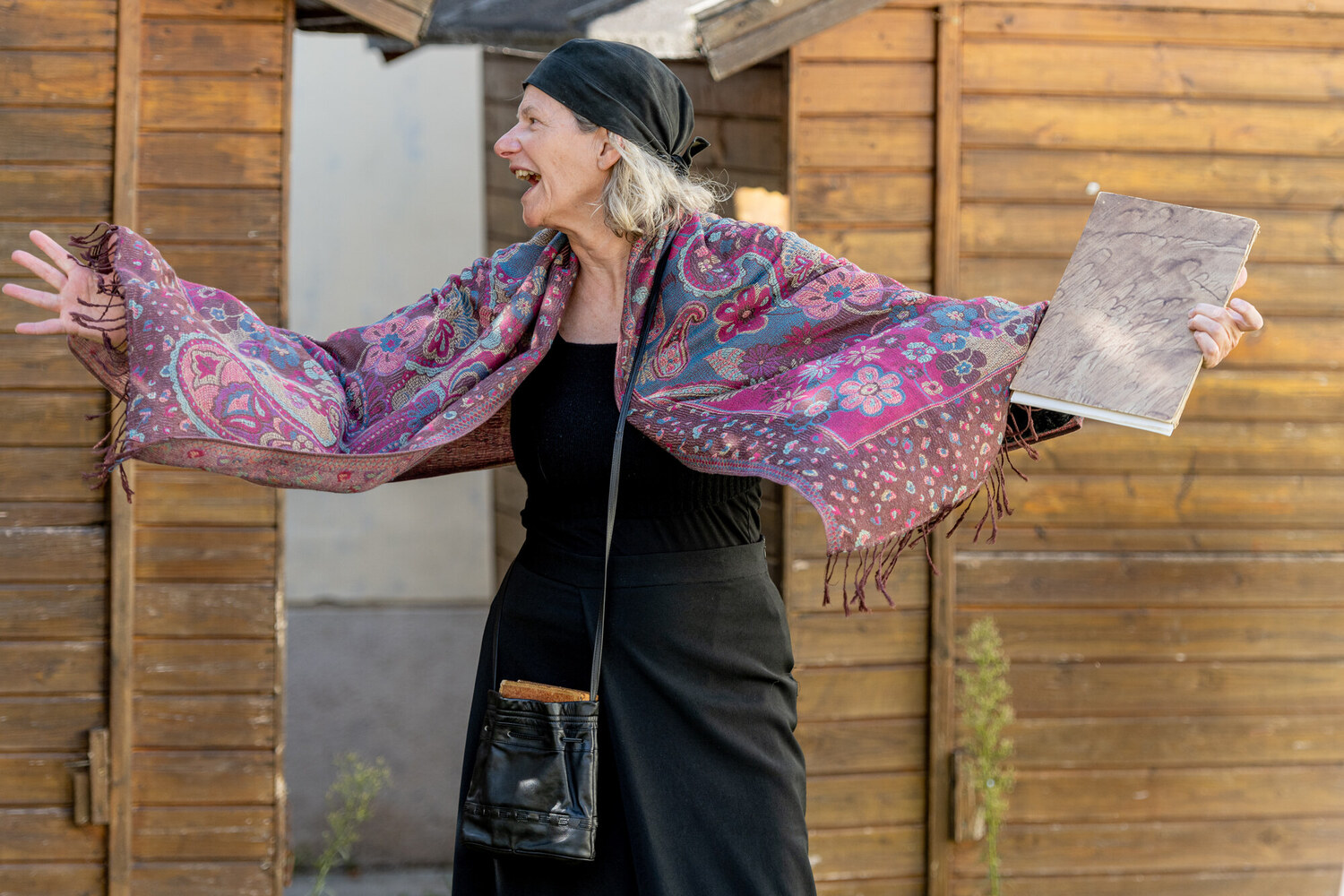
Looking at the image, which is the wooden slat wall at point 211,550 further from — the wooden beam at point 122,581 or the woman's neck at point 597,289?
the woman's neck at point 597,289

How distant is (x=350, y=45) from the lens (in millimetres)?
7168

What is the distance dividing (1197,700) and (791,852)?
197 cm

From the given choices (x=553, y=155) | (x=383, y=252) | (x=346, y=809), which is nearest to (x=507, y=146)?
(x=553, y=155)

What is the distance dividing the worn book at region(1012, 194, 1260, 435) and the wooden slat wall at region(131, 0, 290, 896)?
215cm

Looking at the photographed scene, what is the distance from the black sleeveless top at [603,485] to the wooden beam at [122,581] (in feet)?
5.28

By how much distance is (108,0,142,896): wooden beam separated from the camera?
356 centimetres

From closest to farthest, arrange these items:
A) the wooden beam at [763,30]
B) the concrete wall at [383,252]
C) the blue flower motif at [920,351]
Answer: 1. the blue flower motif at [920,351]
2. the wooden beam at [763,30]
3. the concrete wall at [383,252]

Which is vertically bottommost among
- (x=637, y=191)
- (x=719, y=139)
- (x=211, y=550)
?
(x=211, y=550)

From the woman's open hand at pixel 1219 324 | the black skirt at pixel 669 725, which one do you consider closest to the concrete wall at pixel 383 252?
the black skirt at pixel 669 725

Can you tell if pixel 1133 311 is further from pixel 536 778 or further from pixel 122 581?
pixel 122 581

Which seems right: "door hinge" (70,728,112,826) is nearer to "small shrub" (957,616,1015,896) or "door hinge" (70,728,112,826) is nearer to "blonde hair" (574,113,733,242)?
"blonde hair" (574,113,733,242)

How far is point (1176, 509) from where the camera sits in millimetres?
3912

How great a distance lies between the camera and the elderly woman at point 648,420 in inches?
93.8

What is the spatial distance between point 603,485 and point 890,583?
1.61 m
